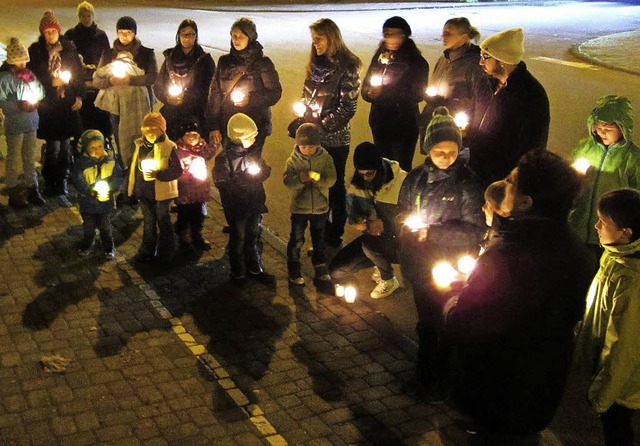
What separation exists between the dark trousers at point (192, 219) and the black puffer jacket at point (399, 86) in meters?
2.05

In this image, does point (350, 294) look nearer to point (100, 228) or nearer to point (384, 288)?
point (384, 288)

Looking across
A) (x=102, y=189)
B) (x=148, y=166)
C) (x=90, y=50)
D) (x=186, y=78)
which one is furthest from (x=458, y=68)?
(x=90, y=50)

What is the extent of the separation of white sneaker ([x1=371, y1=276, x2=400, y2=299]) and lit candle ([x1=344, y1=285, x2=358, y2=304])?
0.75 feet

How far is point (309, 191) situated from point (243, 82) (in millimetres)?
1664

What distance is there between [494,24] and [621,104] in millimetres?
24238

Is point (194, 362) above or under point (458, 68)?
under

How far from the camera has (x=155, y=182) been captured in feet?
25.1

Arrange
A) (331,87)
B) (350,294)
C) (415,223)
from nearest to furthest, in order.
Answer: (415,223), (350,294), (331,87)

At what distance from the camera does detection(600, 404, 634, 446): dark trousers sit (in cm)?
472

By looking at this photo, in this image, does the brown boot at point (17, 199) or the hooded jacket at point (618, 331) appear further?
the brown boot at point (17, 199)

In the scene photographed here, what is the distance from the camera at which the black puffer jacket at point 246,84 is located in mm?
8219

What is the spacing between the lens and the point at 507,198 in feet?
12.6

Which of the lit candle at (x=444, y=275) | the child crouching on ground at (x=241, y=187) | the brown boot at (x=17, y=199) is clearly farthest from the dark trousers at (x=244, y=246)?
the brown boot at (x=17, y=199)

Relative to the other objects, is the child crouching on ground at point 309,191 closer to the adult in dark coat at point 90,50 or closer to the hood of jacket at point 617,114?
the hood of jacket at point 617,114
